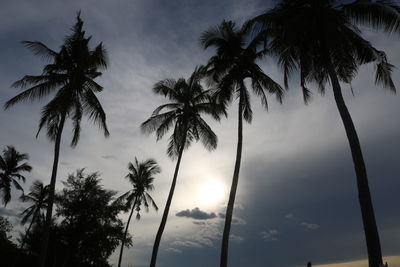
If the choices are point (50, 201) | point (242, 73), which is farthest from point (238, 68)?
point (50, 201)

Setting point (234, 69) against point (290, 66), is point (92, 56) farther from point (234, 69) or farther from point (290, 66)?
point (290, 66)

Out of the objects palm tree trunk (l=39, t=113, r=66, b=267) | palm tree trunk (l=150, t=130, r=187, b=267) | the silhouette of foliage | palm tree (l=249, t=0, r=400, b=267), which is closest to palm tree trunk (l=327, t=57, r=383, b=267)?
palm tree (l=249, t=0, r=400, b=267)

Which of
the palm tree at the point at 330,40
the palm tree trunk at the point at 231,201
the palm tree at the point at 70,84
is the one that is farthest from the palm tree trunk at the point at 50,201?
the palm tree at the point at 330,40

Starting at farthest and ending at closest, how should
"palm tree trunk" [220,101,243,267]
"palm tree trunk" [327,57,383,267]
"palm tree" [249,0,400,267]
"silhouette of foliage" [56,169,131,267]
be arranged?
1. "silhouette of foliage" [56,169,131,267]
2. "palm tree trunk" [220,101,243,267]
3. "palm tree" [249,0,400,267]
4. "palm tree trunk" [327,57,383,267]

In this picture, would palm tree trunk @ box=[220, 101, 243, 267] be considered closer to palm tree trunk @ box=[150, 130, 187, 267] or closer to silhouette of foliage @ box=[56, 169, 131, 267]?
palm tree trunk @ box=[150, 130, 187, 267]

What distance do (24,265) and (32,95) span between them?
80.7ft

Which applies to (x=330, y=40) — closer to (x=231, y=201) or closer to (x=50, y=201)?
(x=231, y=201)

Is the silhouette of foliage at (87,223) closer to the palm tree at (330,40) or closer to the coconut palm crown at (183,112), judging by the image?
the coconut palm crown at (183,112)

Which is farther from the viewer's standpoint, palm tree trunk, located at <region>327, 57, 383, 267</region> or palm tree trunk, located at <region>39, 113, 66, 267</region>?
palm tree trunk, located at <region>39, 113, 66, 267</region>

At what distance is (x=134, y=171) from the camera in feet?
109

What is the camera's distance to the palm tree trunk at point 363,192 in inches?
331

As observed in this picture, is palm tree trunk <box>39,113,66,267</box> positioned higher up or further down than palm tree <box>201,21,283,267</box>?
further down

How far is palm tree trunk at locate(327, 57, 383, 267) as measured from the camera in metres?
8.40

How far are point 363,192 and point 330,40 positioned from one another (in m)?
6.08
